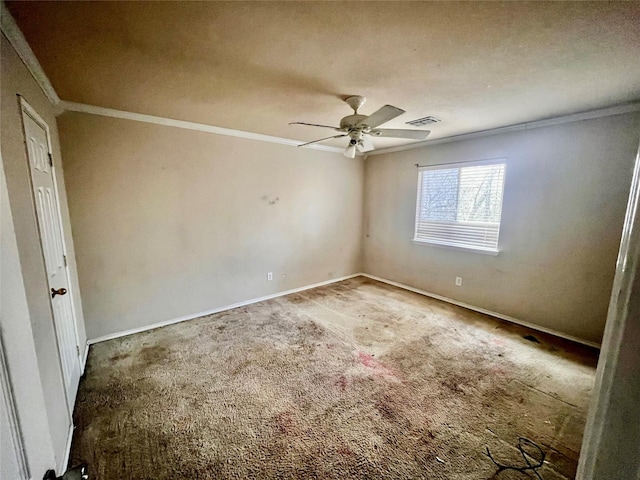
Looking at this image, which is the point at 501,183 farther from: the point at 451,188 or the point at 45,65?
the point at 45,65

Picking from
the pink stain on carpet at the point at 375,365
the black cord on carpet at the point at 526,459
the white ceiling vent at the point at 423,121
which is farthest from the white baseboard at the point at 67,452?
the white ceiling vent at the point at 423,121

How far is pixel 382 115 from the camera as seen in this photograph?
83.0 inches

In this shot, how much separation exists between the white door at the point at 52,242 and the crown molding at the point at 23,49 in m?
0.30

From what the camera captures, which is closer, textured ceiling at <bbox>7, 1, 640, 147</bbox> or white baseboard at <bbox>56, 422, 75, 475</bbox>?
textured ceiling at <bbox>7, 1, 640, 147</bbox>

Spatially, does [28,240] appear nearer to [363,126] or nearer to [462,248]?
[363,126]

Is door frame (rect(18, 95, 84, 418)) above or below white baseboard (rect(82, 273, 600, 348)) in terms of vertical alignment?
above

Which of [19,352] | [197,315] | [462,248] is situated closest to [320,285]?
[197,315]

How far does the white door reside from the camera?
1690 mm

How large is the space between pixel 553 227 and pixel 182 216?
4.19 metres

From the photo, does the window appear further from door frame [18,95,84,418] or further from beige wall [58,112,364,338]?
door frame [18,95,84,418]

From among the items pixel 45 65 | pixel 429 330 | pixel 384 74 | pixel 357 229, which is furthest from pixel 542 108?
pixel 45 65

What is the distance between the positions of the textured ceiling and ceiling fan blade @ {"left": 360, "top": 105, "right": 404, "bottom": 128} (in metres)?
0.22

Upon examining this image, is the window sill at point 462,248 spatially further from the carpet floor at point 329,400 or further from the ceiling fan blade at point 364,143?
the ceiling fan blade at point 364,143

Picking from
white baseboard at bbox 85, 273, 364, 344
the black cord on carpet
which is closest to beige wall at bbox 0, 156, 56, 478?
the black cord on carpet
